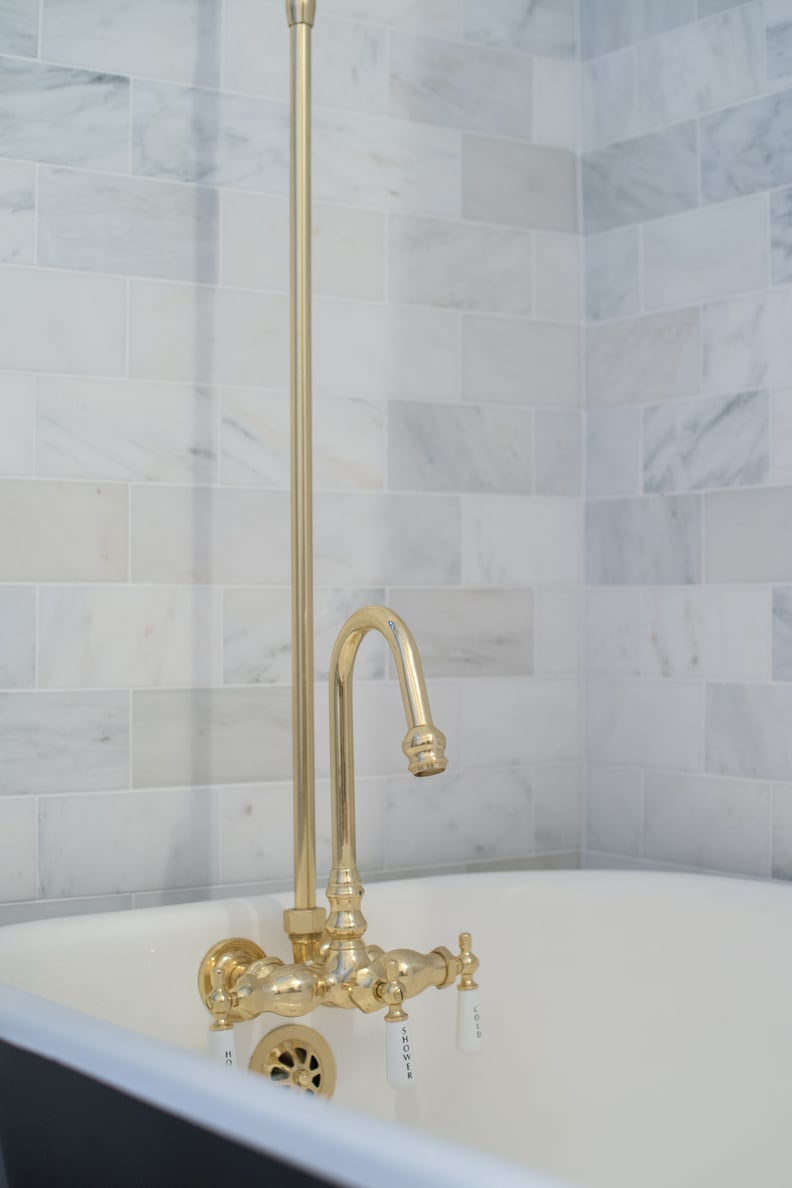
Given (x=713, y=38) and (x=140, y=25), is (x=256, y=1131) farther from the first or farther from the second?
(x=713, y=38)

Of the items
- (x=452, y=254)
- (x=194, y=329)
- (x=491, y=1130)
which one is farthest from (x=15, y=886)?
(x=452, y=254)

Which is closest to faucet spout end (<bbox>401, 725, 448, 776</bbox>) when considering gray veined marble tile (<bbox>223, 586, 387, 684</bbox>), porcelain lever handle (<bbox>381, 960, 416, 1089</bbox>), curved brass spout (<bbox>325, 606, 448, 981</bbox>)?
curved brass spout (<bbox>325, 606, 448, 981</bbox>)

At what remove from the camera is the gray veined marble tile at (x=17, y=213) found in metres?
1.63

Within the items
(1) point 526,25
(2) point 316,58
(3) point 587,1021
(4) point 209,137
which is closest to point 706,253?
(1) point 526,25

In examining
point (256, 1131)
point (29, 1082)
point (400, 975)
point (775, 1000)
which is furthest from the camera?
point (775, 1000)

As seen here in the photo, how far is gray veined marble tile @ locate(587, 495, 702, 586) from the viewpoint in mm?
1926

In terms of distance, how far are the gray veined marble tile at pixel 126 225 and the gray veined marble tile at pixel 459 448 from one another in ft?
1.20

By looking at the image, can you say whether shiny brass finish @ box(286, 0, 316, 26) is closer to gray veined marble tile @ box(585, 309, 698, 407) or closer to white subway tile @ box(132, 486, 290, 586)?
white subway tile @ box(132, 486, 290, 586)

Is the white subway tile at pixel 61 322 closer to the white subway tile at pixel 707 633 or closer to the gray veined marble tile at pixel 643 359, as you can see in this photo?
the gray veined marble tile at pixel 643 359

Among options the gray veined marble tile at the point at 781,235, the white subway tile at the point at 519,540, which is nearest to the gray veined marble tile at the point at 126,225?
the white subway tile at the point at 519,540

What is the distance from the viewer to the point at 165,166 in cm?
174

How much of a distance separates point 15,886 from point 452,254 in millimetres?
1106

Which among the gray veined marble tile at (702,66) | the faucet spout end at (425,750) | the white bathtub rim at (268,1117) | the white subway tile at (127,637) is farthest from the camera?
the gray veined marble tile at (702,66)

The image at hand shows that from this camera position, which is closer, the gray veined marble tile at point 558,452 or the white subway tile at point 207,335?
the white subway tile at point 207,335
